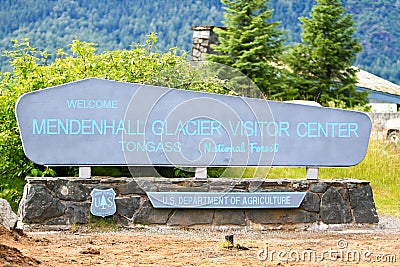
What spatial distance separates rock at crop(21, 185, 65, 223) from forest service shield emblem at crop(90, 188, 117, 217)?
35 cm

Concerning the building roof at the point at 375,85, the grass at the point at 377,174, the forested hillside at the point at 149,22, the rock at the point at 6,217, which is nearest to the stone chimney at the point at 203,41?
the building roof at the point at 375,85

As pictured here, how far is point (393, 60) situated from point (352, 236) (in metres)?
44.0

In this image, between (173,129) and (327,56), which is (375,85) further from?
(173,129)

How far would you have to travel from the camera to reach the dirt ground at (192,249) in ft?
17.9

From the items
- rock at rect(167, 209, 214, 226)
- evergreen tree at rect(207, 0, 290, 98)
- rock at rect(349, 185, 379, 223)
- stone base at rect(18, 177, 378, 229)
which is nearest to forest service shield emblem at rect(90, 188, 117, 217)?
stone base at rect(18, 177, 378, 229)

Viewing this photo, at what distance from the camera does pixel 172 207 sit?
797 centimetres

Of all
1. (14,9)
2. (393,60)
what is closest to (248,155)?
(14,9)

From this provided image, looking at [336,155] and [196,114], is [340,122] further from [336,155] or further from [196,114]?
[196,114]

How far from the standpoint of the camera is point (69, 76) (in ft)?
32.5

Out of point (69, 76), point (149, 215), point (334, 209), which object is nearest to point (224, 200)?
point (149, 215)

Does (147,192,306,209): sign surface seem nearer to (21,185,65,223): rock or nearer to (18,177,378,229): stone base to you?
(18,177,378,229): stone base

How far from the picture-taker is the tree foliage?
9.55 metres

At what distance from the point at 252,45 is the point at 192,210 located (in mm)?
15173

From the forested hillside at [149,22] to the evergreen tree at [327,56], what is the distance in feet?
46.6
